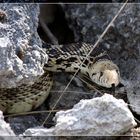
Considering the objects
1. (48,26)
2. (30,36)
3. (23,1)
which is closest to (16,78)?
(30,36)

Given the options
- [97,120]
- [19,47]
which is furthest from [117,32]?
[97,120]

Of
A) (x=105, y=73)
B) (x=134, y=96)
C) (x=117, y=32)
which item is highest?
(x=117, y=32)

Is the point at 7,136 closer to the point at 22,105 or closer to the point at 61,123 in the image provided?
the point at 61,123

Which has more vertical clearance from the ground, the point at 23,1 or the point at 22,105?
the point at 23,1

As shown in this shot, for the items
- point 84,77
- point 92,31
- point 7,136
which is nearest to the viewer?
point 7,136

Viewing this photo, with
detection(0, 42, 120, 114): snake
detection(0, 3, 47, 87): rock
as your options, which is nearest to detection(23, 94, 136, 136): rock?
detection(0, 3, 47, 87): rock

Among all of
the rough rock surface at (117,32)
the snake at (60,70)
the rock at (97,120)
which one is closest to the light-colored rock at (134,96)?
the rough rock surface at (117,32)

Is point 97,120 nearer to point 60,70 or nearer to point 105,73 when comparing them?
point 105,73
